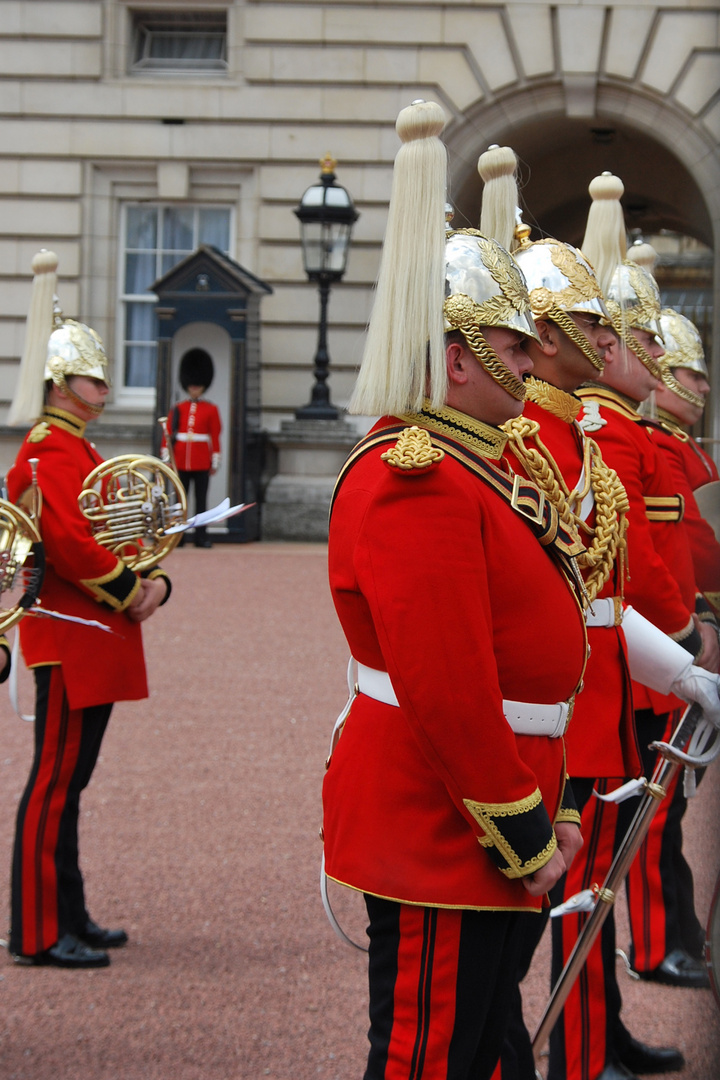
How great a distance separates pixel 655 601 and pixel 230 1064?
1339 millimetres

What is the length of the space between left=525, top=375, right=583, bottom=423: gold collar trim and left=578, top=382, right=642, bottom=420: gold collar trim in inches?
19.4

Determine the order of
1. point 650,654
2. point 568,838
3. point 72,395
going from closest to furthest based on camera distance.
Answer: point 568,838
point 650,654
point 72,395

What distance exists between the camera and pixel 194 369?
1247 centimetres

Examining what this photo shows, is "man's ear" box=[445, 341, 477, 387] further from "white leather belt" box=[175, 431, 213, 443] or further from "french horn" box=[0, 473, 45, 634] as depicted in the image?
"white leather belt" box=[175, 431, 213, 443]

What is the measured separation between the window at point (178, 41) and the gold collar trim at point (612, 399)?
38.0ft

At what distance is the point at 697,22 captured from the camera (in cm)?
1272

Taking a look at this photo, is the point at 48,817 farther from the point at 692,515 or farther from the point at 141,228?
the point at 141,228

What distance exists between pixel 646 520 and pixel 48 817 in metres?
1.71

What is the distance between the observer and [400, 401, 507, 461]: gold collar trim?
1981 mm

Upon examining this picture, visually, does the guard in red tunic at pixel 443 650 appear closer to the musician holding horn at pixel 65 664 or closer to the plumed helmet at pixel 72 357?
the musician holding horn at pixel 65 664

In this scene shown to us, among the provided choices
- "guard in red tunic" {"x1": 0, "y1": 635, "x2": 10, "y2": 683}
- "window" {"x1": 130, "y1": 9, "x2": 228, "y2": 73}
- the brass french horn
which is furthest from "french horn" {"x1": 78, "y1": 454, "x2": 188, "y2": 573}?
"window" {"x1": 130, "y1": 9, "x2": 228, "y2": 73}

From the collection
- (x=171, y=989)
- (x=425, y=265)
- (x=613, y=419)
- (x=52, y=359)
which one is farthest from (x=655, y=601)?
(x=52, y=359)

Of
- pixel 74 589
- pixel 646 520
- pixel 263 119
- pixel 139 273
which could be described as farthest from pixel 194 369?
pixel 646 520

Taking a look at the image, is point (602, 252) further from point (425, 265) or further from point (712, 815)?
point (712, 815)
